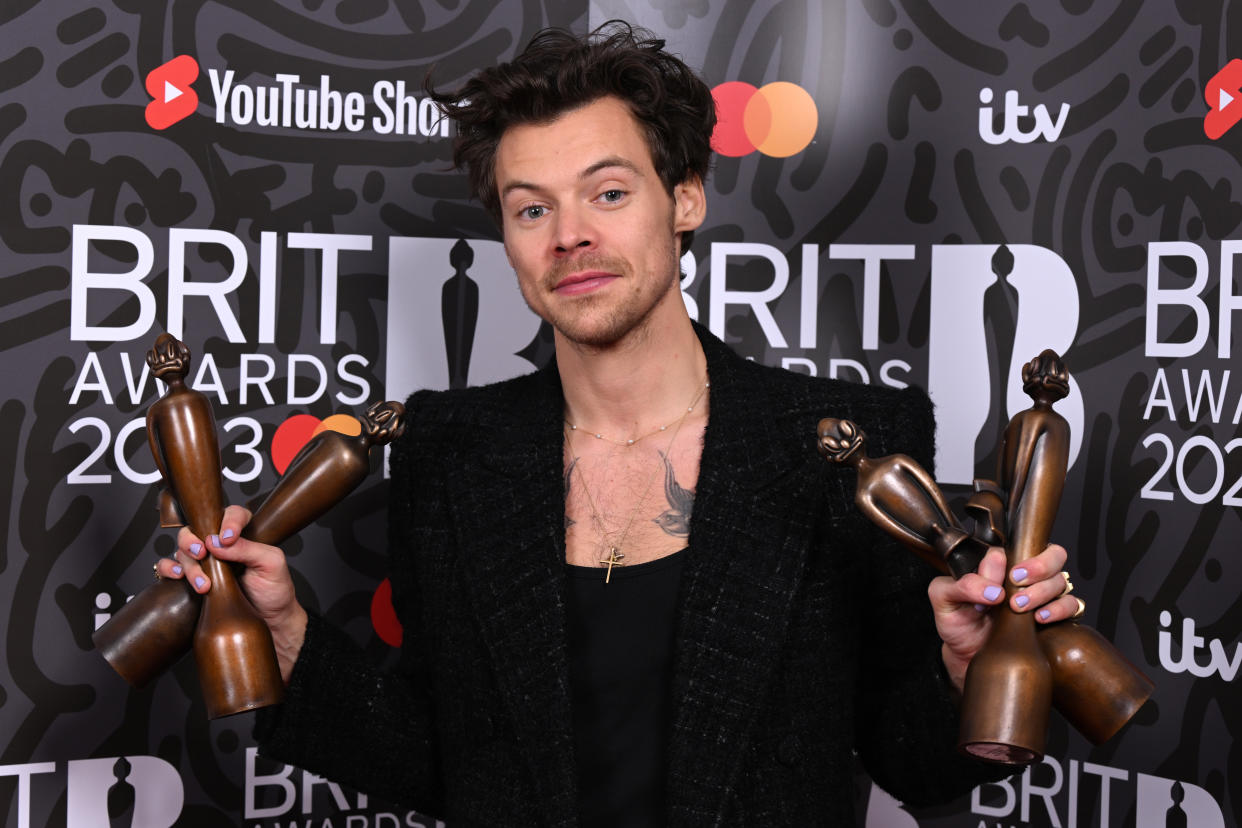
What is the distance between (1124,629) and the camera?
6.91ft

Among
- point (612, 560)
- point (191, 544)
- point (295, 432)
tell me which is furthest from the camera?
point (295, 432)

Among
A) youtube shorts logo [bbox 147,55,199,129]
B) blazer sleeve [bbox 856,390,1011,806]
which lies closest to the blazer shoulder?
blazer sleeve [bbox 856,390,1011,806]

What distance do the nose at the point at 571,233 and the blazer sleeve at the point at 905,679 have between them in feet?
1.62

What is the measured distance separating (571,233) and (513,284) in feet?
2.47

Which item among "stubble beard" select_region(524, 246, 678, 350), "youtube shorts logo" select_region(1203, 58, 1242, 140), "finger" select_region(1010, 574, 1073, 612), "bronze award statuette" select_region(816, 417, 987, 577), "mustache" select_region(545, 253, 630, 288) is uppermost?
"youtube shorts logo" select_region(1203, 58, 1242, 140)

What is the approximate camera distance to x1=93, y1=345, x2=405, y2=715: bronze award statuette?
1.39 m

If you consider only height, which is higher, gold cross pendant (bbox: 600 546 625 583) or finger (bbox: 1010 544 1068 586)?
finger (bbox: 1010 544 1068 586)

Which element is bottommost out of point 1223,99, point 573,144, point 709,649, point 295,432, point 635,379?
point 709,649

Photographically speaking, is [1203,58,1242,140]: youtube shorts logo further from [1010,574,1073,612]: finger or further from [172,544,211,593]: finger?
[172,544,211,593]: finger

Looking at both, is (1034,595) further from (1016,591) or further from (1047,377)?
(1047,377)

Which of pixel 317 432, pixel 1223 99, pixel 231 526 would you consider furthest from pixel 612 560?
pixel 1223 99

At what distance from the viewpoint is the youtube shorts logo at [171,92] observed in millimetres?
2141

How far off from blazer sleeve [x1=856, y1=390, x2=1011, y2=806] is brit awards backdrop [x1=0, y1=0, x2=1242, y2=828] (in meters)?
0.69

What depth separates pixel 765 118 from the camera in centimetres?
237
